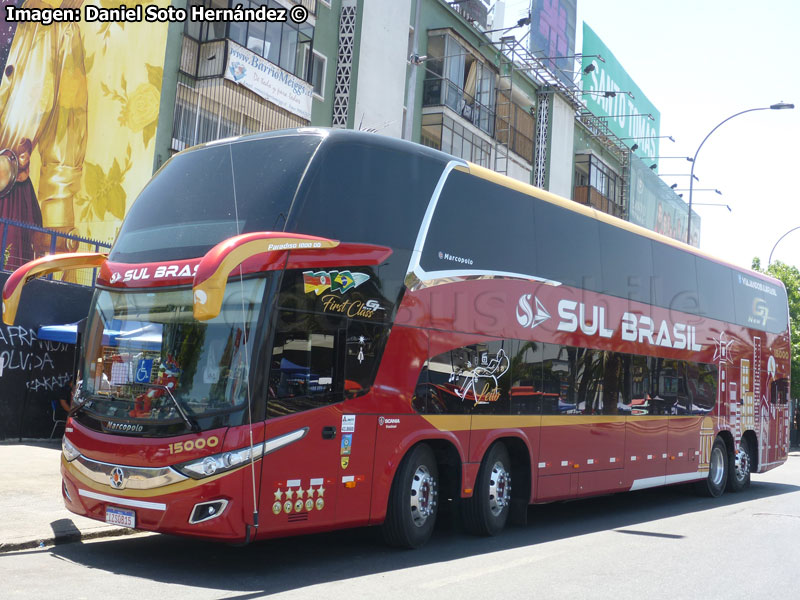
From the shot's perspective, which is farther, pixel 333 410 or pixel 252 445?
pixel 333 410

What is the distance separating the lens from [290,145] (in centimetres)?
854

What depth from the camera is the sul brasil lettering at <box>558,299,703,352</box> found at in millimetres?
12039

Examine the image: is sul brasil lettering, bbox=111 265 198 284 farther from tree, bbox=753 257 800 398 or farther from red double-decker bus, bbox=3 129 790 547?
tree, bbox=753 257 800 398

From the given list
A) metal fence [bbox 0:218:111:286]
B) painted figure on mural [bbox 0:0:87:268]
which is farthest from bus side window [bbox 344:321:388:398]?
painted figure on mural [bbox 0:0:87:268]

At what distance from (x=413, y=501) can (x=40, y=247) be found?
12315 mm

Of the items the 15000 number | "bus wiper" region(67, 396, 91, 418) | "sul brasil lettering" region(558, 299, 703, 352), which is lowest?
the 15000 number

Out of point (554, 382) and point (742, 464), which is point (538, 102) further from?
point (554, 382)

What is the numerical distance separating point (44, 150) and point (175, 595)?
57.2ft

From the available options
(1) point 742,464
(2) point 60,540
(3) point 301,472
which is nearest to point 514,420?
(3) point 301,472

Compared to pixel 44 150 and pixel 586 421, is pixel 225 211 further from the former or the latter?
pixel 44 150

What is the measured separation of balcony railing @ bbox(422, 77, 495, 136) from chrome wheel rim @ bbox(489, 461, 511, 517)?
19373 millimetres

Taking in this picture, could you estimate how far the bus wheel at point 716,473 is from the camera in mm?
16562

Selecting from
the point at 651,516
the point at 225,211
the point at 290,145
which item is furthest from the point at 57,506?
the point at 651,516

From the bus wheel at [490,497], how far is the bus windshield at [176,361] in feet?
12.9
